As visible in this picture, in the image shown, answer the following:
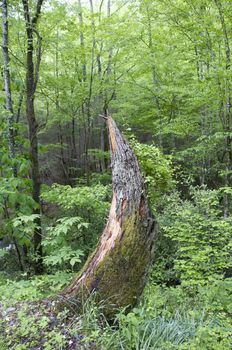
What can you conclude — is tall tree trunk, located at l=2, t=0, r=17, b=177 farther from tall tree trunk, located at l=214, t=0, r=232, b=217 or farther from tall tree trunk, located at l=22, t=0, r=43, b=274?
tall tree trunk, located at l=214, t=0, r=232, b=217

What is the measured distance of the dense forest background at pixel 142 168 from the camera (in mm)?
2316

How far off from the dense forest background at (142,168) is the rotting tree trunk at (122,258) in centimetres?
13

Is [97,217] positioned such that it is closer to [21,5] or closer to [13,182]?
[13,182]

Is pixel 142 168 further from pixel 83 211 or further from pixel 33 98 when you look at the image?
pixel 33 98

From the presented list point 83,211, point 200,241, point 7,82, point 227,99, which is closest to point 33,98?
point 7,82

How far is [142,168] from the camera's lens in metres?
3.71

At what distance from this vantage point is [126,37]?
704 cm

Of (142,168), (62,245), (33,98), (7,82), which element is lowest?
(62,245)

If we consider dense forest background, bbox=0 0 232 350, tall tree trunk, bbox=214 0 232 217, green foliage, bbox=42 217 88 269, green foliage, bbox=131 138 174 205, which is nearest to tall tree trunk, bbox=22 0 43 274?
dense forest background, bbox=0 0 232 350

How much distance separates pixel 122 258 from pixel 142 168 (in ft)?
5.14

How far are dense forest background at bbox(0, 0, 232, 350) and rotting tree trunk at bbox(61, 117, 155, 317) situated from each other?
0.43 ft

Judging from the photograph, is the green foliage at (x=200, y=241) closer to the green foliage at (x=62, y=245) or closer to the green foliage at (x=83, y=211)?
the green foliage at (x=83, y=211)

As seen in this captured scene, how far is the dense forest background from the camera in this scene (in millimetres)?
2316

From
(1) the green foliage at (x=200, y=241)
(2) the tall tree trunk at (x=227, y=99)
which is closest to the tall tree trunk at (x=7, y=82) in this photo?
(1) the green foliage at (x=200, y=241)
